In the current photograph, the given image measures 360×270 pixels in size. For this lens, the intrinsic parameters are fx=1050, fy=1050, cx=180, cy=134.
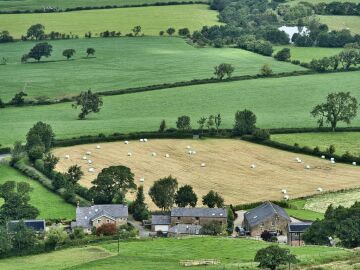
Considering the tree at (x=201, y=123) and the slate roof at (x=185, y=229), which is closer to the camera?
the slate roof at (x=185, y=229)

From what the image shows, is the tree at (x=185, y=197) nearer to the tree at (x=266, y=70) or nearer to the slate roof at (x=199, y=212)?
the slate roof at (x=199, y=212)

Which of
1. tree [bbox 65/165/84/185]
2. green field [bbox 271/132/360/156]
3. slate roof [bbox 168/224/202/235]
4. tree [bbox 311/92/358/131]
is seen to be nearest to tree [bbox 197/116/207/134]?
green field [bbox 271/132/360/156]

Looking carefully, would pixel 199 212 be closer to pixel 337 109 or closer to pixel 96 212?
pixel 96 212

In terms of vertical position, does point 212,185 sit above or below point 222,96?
below

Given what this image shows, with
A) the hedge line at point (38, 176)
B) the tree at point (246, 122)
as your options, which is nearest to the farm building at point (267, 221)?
the hedge line at point (38, 176)

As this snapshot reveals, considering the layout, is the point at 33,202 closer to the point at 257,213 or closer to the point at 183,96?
the point at 257,213

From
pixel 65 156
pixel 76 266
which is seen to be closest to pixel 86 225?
pixel 76 266
